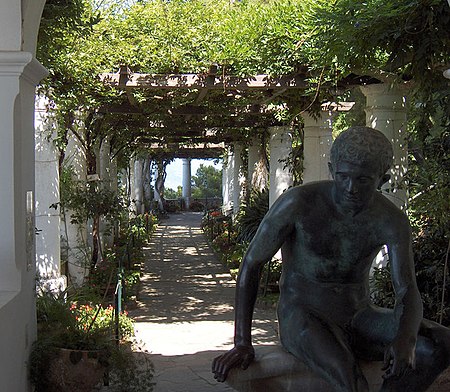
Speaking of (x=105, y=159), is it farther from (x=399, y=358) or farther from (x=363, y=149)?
(x=399, y=358)

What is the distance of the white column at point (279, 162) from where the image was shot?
44.2 ft

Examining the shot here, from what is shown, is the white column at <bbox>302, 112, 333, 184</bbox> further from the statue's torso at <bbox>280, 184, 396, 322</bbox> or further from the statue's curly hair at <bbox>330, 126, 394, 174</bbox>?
the statue's curly hair at <bbox>330, 126, 394, 174</bbox>

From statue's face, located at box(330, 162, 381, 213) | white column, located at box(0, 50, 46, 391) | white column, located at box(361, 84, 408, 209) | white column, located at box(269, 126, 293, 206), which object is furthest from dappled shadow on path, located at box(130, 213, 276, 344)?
statue's face, located at box(330, 162, 381, 213)

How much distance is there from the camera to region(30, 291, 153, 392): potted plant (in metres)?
5.26

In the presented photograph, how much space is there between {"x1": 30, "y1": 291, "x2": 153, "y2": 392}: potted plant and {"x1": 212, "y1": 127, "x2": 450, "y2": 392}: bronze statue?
9.40ft

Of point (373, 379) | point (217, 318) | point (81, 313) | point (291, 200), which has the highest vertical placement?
point (291, 200)

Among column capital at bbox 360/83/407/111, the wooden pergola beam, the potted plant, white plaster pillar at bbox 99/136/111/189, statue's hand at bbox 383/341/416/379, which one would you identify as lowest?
the potted plant

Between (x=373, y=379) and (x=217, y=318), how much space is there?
7.34 metres

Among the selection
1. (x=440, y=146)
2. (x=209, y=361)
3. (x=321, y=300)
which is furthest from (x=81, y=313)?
(x=321, y=300)

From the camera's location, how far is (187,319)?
1008 centimetres

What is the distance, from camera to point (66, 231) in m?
11.3

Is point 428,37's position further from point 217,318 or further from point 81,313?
point 217,318

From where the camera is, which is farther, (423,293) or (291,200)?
(423,293)

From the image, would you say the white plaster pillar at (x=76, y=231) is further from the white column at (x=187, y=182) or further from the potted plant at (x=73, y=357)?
the white column at (x=187, y=182)
